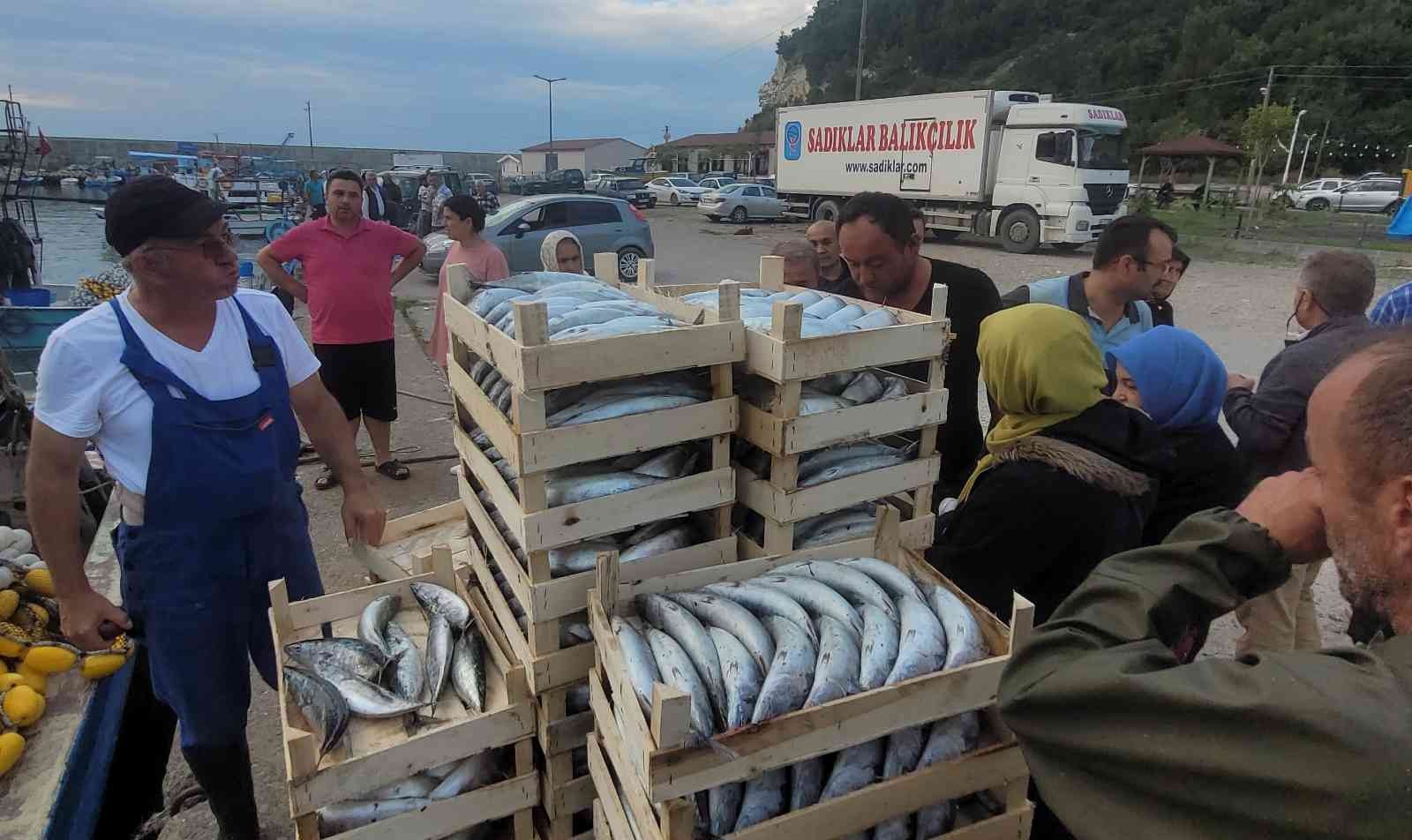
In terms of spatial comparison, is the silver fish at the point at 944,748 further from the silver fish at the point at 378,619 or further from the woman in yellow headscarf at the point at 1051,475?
the silver fish at the point at 378,619

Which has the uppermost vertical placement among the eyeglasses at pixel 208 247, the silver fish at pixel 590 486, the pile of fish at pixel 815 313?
the eyeglasses at pixel 208 247

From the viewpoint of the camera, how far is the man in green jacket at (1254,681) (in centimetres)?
85

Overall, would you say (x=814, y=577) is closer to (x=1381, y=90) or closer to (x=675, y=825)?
(x=675, y=825)

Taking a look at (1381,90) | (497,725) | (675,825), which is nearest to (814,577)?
(675,825)

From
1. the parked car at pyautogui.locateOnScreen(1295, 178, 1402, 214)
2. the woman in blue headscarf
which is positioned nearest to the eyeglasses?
the woman in blue headscarf

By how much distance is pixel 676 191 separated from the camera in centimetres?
4112

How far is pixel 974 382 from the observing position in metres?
3.81

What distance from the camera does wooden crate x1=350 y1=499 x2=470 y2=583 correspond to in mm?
3164

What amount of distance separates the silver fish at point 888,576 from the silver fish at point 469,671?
3.61 ft

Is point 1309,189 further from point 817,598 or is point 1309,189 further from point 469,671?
point 469,671

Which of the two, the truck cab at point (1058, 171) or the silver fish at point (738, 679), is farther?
the truck cab at point (1058, 171)

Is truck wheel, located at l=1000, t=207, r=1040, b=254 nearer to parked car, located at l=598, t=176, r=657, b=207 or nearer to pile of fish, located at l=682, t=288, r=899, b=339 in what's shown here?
pile of fish, located at l=682, t=288, r=899, b=339

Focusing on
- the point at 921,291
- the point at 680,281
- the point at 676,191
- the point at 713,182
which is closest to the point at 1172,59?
the point at 713,182

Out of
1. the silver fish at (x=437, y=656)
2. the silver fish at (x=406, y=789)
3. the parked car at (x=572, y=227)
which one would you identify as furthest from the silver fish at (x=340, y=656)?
the parked car at (x=572, y=227)
